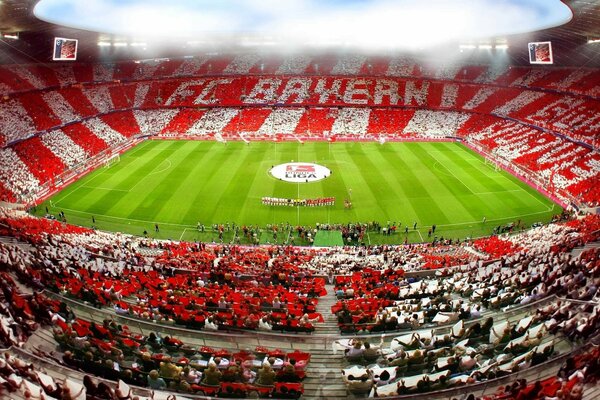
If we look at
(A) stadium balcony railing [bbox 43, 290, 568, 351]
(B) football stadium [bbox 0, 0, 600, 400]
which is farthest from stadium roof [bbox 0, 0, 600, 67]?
(A) stadium balcony railing [bbox 43, 290, 568, 351]

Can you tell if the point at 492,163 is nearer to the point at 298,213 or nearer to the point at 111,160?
the point at 298,213

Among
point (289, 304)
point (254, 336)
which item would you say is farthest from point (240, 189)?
point (254, 336)

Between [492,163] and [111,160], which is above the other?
[492,163]

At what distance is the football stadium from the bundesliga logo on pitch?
0.34 metres

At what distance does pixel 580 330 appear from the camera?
13125 millimetres

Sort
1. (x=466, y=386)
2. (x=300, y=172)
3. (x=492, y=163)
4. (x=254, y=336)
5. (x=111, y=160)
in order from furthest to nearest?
(x=111, y=160) → (x=492, y=163) → (x=300, y=172) → (x=254, y=336) → (x=466, y=386)

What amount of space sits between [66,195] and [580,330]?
142ft

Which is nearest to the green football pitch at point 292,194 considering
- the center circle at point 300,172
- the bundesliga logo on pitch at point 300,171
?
the center circle at point 300,172

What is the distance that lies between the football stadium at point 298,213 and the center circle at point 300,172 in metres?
0.33

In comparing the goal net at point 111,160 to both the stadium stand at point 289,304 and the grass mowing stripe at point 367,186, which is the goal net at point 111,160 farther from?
the grass mowing stripe at point 367,186

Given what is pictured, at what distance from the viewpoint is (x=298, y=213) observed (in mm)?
39375

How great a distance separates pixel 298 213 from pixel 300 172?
1089 centimetres

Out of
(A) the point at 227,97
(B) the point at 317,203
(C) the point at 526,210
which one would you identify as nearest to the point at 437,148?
(C) the point at 526,210

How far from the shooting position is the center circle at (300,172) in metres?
47.5
